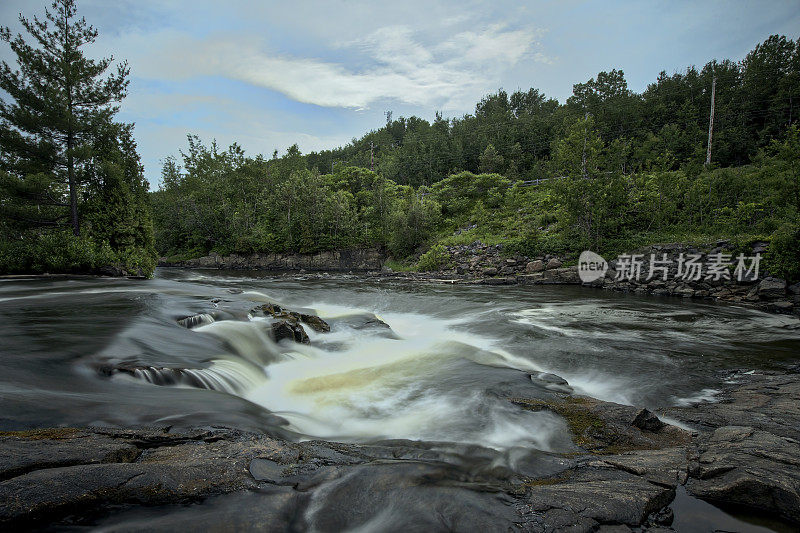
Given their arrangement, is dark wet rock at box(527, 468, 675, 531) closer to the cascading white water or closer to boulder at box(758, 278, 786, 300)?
the cascading white water

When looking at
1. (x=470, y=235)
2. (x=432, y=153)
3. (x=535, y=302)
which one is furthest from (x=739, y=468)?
(x=432, y=153)

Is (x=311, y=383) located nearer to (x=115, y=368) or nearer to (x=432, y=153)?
(x=115, y=368)

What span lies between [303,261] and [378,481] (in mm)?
40788

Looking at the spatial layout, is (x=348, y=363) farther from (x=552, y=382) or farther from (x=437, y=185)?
(x=437, y=185)

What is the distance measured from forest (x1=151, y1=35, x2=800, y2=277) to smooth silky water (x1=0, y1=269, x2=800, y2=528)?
9.45 m

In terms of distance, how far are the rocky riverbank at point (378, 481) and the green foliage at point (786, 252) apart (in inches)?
565

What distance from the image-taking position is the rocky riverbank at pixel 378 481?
97.5 inches

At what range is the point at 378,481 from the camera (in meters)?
3.20

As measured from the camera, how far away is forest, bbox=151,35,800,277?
22.8 metres

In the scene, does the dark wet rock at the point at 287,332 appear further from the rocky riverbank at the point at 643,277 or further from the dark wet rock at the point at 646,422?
the rocky riverbank at the point at 643,277

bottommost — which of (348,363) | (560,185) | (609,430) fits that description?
(348,363)

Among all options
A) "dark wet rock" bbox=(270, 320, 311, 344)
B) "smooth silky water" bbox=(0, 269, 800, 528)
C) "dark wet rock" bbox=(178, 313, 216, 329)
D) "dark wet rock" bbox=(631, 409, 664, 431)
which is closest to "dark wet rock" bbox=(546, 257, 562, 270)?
"smooth silky water" bbox=(0, 269, 800, 528)

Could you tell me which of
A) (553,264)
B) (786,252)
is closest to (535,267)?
(553,264)

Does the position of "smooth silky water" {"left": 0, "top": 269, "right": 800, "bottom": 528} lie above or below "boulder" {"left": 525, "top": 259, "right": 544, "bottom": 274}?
below
